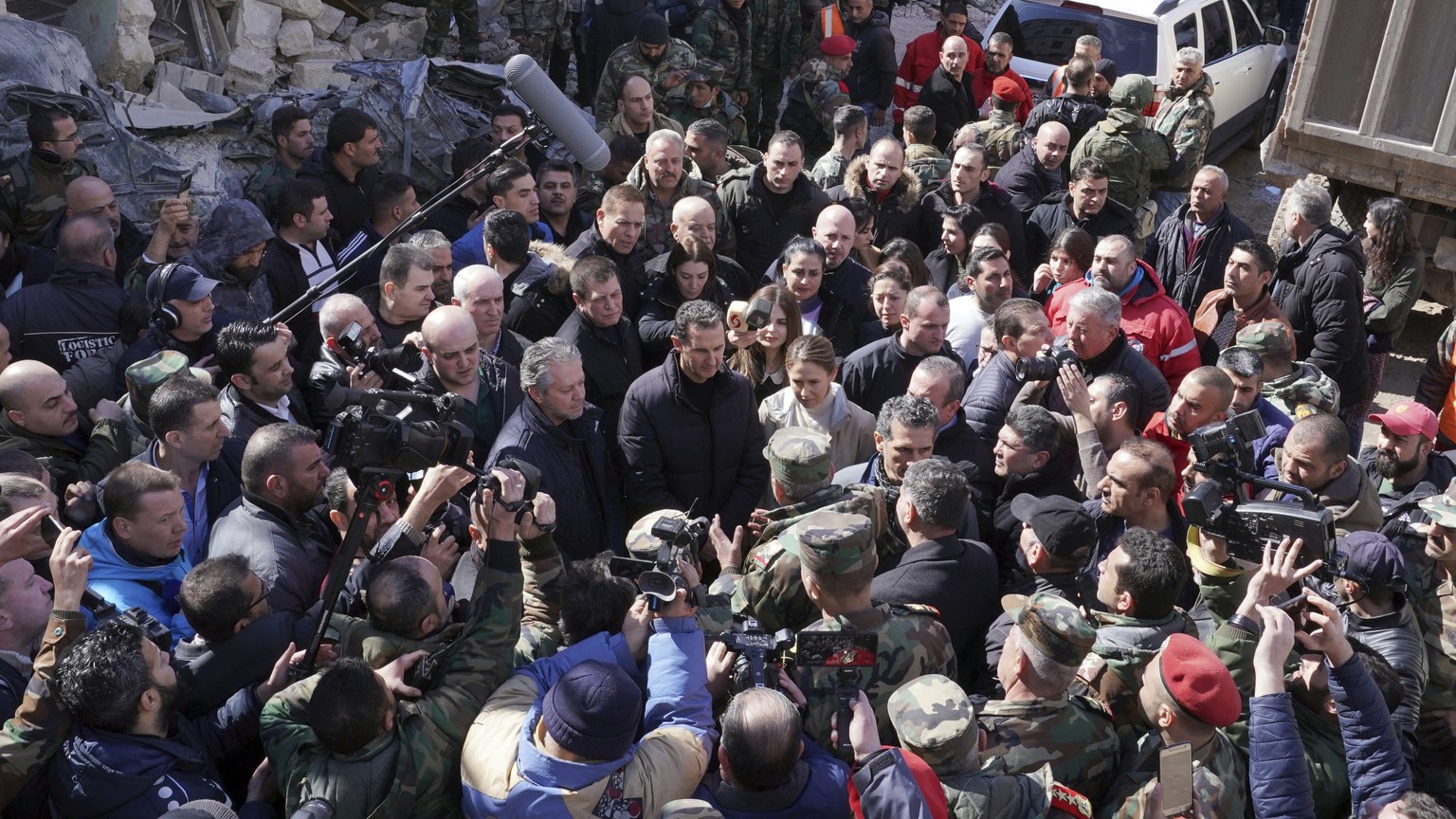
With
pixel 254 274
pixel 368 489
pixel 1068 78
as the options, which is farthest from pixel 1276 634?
pixel 1068 78

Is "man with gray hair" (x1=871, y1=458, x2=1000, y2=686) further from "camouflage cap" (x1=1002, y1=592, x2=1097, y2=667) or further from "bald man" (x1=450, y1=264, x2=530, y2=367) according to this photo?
"bald man" (x1=450, y1=264, x2=530, y2=367)

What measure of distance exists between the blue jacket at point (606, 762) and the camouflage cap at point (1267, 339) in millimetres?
3598

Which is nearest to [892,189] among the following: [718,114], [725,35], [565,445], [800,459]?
[718,114]

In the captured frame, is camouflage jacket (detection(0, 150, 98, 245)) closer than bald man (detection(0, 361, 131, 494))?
No

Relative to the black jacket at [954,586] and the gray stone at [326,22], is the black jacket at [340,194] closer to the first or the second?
the gray stone at [326,22]

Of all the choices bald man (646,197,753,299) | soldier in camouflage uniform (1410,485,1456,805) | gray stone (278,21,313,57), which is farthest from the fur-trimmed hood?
gray stone (278,21,313,57)

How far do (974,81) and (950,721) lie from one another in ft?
28.7

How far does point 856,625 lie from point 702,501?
5.86 feet

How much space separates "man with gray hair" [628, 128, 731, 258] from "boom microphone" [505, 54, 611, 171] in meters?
0.69

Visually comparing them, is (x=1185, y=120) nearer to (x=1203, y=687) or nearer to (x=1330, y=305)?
(x=1330, y=305)

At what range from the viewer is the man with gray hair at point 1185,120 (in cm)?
907

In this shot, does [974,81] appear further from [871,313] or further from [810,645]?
[810,645]

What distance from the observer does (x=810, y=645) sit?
3.48 m

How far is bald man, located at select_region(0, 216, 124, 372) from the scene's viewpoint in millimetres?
5422
